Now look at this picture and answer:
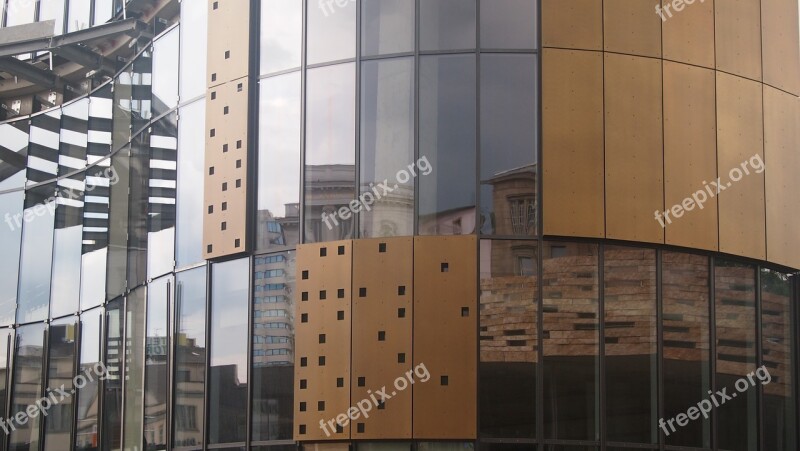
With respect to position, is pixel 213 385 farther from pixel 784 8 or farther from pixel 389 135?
pixel 784 8

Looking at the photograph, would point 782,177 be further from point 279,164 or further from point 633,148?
point 279,164

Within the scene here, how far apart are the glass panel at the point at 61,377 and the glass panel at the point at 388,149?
13499 mm

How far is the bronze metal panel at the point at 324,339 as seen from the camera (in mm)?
20859

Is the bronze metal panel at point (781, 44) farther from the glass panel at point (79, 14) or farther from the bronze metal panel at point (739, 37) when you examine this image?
the glass panel at point (79, 14)

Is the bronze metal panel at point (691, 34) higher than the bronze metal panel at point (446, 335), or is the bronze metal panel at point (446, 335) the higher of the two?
the bronze metal panel at point (691, 34)

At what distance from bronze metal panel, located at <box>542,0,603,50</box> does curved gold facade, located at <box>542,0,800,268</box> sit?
2 centimetres

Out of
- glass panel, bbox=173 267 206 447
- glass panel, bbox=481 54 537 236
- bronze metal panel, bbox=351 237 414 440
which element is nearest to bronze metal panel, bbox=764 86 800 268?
glass panel, bbox=481 54 537 236

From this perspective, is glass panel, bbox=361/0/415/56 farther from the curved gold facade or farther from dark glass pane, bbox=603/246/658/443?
dark glass pane, bbox=603/246/658/443

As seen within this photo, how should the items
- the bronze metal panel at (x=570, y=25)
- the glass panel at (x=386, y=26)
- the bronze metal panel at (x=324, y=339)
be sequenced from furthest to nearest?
the glass panel at (x=386, y=26) < the bronze metal panel at (x=570, y=25) < the bronze metal panel at (x=324, y=339)

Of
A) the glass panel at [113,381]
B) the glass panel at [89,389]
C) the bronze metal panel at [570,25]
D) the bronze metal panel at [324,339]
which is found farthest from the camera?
the glass panel at [89,389]

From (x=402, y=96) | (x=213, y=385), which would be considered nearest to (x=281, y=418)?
(x=213, y=385)

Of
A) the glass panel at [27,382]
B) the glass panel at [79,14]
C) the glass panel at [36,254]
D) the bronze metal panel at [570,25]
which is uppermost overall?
the glass panel at [79,14]

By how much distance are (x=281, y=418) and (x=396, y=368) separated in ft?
8.05

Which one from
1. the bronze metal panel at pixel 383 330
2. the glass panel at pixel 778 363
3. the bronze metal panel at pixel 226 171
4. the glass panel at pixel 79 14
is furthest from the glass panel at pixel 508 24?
the glass panel at pixel 79 14
